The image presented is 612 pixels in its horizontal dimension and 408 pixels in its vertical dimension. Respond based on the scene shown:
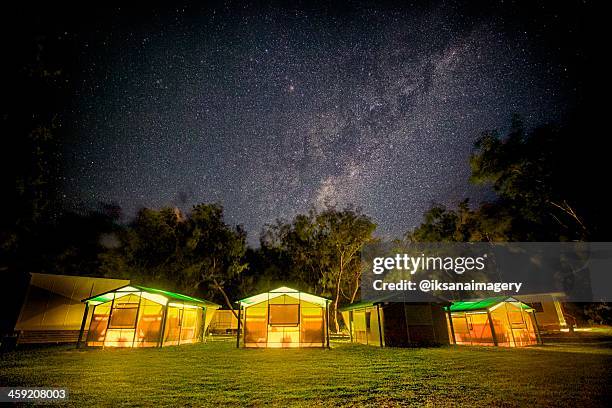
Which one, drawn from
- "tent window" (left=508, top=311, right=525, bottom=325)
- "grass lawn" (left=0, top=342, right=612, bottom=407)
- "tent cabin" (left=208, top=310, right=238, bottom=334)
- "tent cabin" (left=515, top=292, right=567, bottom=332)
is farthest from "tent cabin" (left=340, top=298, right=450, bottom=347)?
"tent cabin" (left=208, top=310, right=238, bottom=334)

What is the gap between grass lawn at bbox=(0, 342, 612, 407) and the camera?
5.60m

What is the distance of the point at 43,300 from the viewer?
17078mm

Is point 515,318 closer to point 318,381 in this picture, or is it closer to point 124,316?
point 318,381

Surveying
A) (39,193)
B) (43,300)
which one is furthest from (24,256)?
(39,193)

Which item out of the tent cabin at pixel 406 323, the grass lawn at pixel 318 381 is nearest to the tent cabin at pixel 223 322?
the tent cabin at pixel 406 323

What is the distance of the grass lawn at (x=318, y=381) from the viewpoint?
18.4ft

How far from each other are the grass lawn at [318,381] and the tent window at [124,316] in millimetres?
4009

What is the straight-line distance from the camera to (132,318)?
582 inches

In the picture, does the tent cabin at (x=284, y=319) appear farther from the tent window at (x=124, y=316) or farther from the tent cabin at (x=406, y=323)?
the tent window at (x=124, y=316)

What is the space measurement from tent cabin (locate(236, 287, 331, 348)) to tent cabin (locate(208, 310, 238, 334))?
794 inches

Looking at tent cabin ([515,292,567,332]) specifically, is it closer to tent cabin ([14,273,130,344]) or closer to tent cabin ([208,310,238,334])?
tent cabin ([208,310,238,334])

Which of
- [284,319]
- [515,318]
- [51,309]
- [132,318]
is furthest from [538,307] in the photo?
[51,309]

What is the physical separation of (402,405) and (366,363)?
5151mm

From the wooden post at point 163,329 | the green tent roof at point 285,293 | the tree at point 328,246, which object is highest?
the tree at point 328,246
